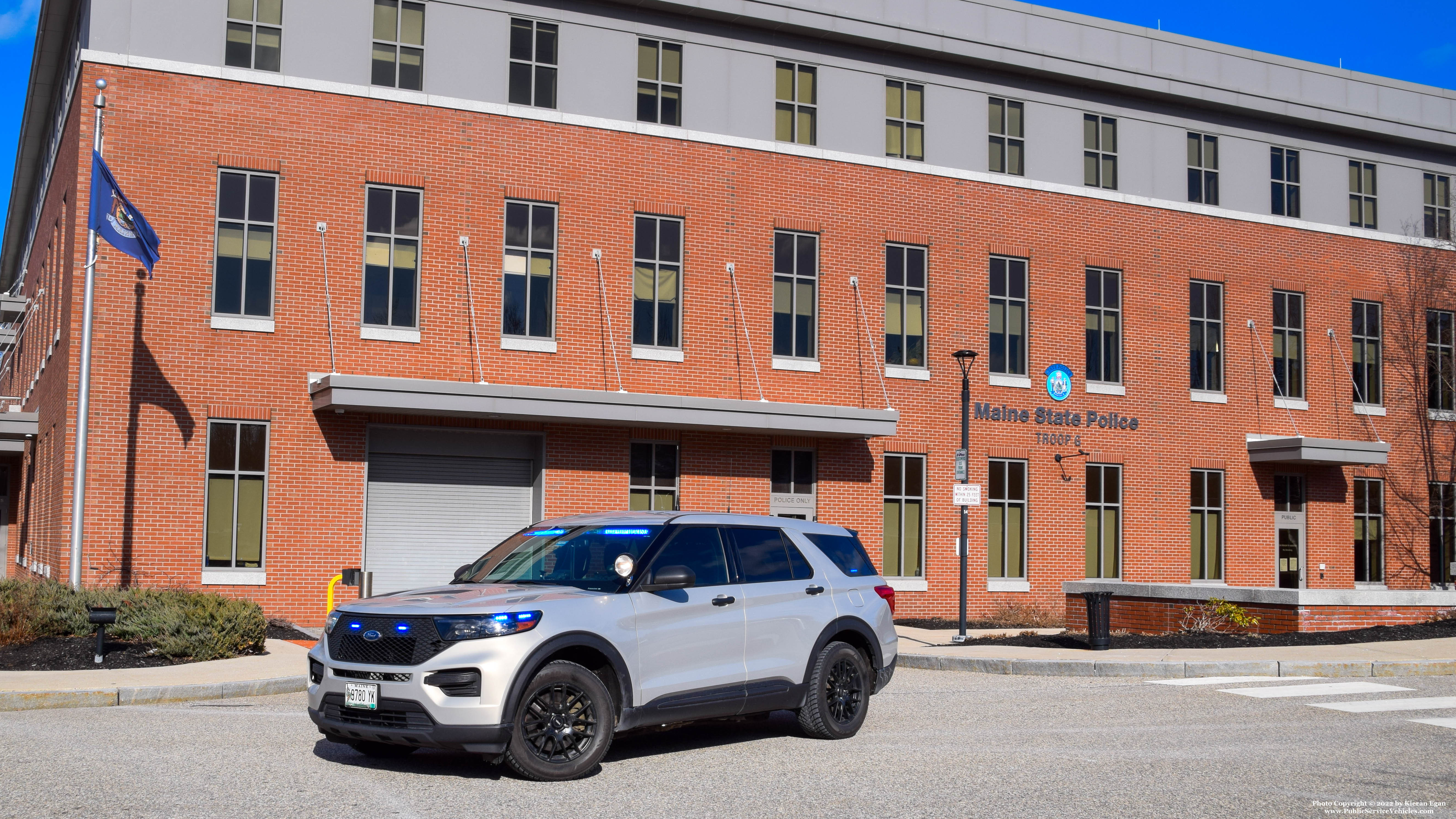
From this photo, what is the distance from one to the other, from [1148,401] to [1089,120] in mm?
6226

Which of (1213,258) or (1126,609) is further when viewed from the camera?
(1213,258)

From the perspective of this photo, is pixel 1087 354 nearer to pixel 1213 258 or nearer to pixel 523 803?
pixel 1213 258

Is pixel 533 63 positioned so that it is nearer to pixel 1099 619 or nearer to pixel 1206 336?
pixel 1099 619

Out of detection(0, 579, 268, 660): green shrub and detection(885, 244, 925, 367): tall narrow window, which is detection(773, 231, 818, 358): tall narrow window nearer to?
detection(885, 244, 925, 367): tall narrow window

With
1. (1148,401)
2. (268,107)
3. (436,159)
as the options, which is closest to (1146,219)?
(1148,401)

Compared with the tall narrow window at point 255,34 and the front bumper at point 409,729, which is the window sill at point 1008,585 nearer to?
the tall narrow window at point 255,34

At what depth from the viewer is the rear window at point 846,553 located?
11.0m

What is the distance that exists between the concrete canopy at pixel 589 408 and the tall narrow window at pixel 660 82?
5420 mm

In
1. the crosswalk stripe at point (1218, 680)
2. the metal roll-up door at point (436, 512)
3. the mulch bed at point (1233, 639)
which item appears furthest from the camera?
the metal roll-up door at point (436, 512)

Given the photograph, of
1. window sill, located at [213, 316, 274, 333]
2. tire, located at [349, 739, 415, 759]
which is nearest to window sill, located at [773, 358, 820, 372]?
window sill, located at [213, 316, 274, 333]

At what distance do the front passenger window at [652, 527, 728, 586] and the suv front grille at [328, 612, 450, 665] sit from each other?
1.82m

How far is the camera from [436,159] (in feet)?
74.0

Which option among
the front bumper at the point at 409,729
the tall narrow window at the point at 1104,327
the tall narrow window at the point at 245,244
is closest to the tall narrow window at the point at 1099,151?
the tall narrow window at the point at 1104,327

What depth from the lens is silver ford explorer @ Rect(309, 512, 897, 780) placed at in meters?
8.25
